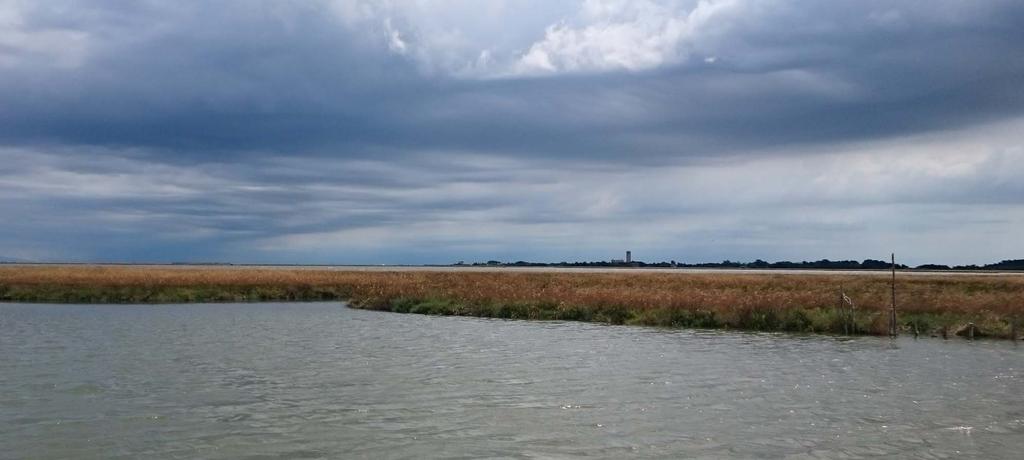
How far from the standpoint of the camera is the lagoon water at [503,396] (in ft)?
44.1

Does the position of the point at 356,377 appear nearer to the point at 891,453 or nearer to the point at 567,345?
the point at 567,345

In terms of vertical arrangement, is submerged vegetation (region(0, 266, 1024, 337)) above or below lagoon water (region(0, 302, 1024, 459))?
above

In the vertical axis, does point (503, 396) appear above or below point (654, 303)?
below

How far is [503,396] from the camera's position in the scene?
1808 cm

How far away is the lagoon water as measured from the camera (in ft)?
44.1

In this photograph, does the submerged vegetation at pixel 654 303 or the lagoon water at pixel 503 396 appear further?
the submerged vegetation at pixel 654 303

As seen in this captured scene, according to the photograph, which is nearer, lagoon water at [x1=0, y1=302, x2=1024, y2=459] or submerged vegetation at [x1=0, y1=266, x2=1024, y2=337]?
lagoon water at [x1=0, y1=302, x2=1024, y2=459]

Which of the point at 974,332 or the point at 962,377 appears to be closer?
the point at 962,377

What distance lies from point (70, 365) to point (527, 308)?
79.6 feet

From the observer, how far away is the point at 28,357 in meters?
23.5

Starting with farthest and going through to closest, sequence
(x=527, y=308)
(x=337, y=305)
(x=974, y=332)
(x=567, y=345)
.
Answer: (x=337, y=305)
(x=527, y=308)
(x=974, y=332)
(x=567, y=345)

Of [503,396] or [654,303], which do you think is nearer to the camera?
[503,396]

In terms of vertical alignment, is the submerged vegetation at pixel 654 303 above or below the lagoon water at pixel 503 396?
above

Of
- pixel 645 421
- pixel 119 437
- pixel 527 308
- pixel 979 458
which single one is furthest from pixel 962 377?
pixel 527 308
